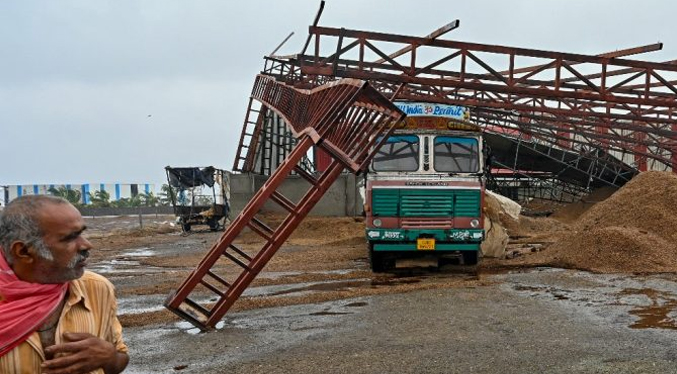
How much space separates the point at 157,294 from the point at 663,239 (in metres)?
10.5

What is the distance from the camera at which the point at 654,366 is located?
5594 mm

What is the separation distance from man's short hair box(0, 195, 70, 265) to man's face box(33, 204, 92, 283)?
0.02 metres

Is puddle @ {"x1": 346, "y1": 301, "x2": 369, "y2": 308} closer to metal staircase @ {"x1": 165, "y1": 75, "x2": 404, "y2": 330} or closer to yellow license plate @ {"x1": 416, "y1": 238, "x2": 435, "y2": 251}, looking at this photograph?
metal staircase @ {"x1": 165, "y1": 75, "x2": 404, "y2": 330}

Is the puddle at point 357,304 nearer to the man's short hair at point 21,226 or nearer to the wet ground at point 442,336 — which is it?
the wet ground at point 442,336

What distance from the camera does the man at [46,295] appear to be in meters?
2.09

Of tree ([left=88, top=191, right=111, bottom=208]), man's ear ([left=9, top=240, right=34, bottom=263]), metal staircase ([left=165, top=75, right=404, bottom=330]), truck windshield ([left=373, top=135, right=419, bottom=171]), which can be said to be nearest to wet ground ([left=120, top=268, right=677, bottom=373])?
metal staircase ([left=165, top=75, right=404, bottom=330])

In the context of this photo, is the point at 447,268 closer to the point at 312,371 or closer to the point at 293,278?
the point at 293,278

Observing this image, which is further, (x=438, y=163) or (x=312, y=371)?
(x=438, y=163)

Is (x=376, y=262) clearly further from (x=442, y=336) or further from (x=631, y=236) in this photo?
(x=442, y=336)

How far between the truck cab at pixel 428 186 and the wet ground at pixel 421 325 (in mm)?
784

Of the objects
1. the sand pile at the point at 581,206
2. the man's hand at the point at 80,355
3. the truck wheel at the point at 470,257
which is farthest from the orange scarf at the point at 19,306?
the sand pile at the point at 581,206

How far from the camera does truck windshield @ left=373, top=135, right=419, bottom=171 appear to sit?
11.9m

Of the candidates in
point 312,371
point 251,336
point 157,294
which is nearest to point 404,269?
point 157,294

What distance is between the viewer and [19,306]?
2.07 metres
